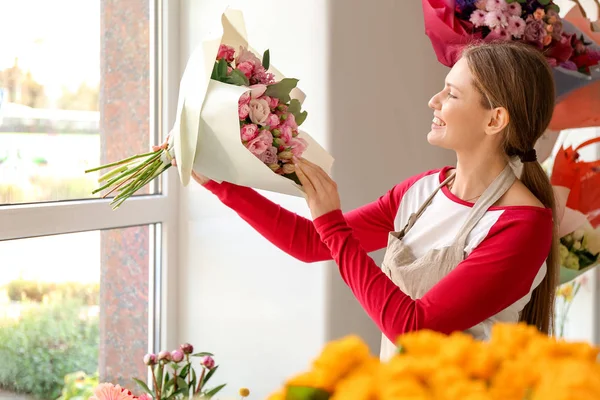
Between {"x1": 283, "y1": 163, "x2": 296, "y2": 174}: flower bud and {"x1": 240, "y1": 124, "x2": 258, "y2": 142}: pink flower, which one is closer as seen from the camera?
{"x1": 240, "y1": 124, "x2": 258, "y2": 142}: pink flower

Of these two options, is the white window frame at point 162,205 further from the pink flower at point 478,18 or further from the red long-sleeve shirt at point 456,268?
the pink flower at point 478,18

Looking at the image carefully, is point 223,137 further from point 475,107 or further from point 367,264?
point 475,107

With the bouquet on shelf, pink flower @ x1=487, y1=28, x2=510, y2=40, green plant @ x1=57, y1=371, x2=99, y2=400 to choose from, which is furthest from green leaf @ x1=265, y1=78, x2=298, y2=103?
green plant @ x1=57, y1=371, x2=99, y2=400

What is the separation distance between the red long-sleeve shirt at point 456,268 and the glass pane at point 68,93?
47 centimetres

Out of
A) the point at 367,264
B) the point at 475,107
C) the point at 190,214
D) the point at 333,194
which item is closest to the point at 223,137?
the point at 333,194

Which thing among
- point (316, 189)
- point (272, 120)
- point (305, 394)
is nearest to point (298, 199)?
point (316, 189)

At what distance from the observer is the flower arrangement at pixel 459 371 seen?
374 mm

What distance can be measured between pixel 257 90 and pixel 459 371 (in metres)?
1.17

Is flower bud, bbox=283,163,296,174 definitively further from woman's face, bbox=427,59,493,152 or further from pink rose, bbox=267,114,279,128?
woman's face, bbox=427,59,493,152

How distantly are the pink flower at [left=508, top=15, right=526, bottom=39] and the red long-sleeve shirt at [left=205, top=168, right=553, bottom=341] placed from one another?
49 centimetres

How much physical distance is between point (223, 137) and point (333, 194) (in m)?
0.29

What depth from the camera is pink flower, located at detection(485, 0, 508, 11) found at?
1.97 meters

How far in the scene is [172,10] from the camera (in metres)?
2.28

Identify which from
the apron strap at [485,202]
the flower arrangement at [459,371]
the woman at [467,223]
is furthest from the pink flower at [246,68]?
the flower arrangement at [459,371]
